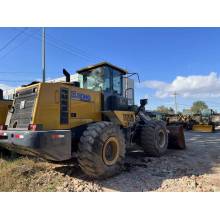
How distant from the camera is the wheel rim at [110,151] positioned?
5.59 metres

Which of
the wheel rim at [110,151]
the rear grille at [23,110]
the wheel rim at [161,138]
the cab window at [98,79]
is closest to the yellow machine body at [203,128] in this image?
the wheel rim at [161,138]

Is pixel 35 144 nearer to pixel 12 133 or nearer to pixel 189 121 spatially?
pixel 12 133

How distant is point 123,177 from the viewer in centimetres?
582

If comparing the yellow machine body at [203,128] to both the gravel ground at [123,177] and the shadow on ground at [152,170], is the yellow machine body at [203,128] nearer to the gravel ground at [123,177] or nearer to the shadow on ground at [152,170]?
the shadow on ground at [152,170]

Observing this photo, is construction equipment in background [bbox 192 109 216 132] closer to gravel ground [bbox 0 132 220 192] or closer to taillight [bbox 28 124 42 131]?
gravel ground [bbox 0 132 220 192]

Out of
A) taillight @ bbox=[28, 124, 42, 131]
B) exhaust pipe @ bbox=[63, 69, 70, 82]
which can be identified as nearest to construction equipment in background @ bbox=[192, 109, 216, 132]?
exhaust pipe @ bbox=[63, 69, 70, 82]

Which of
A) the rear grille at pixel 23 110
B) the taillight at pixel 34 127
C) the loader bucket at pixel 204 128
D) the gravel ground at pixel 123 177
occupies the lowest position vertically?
the gravel ground at pixel 123 177

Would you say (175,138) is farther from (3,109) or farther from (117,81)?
(3,109)

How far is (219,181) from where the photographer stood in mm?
5500

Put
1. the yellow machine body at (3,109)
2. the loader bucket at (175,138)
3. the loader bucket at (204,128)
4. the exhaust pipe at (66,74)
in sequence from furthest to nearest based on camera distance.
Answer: the loader bucket at (204,128), the loader bucket at (175,138), the yellow machine body at (3,109), the exhaust pipe at (66,74)

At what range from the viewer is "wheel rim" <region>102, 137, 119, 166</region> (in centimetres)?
559

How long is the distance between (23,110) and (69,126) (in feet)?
3.63

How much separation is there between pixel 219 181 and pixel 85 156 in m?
3.00

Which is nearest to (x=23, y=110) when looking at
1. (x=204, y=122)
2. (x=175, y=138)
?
(x=175, y=138)
